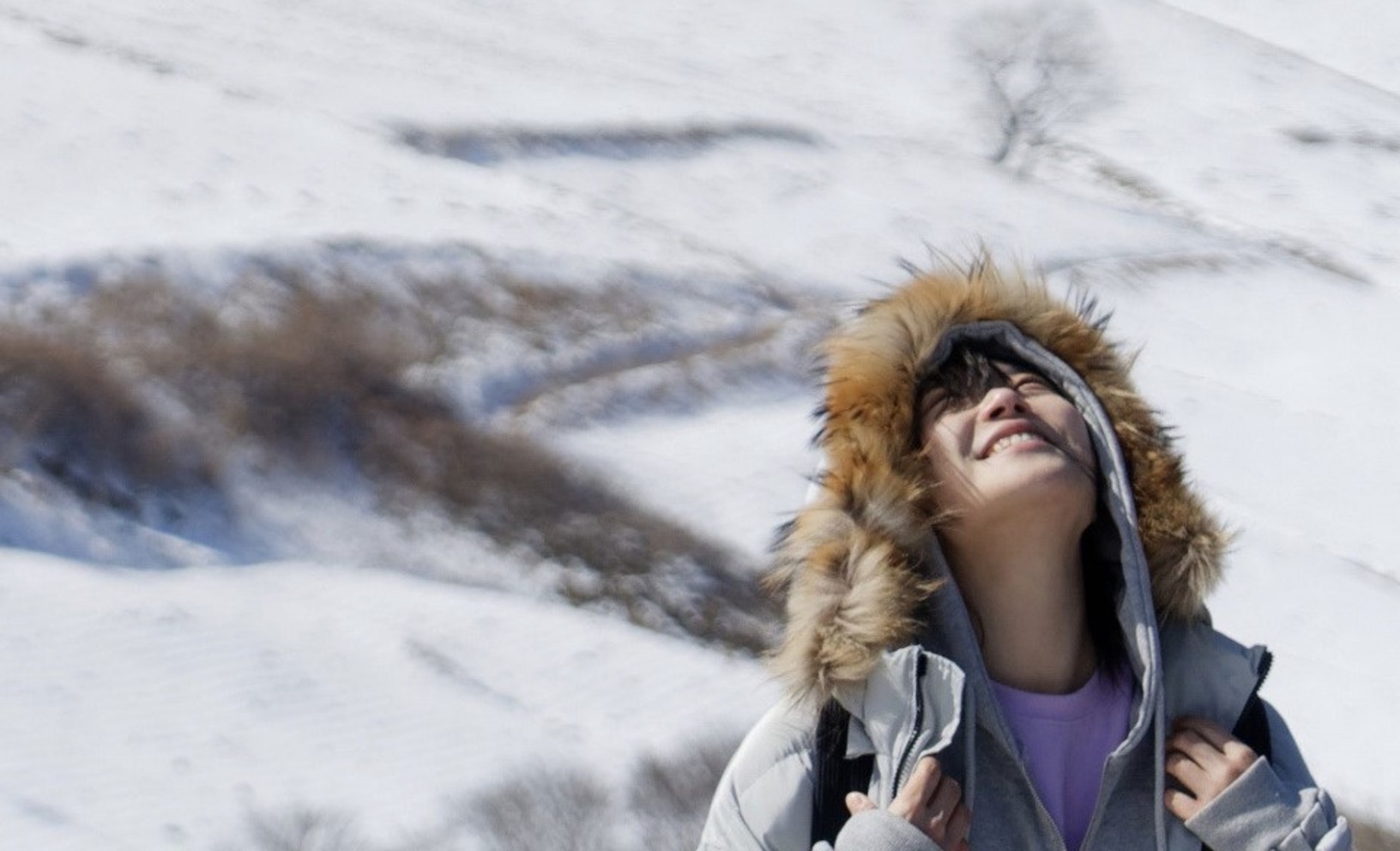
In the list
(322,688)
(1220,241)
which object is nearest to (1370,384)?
(1220,241)

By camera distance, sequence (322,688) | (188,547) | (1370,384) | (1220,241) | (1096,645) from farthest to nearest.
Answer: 1. (1220,241)
2. (1370,384)
3. (188,547)
4. (322,688)
5. (1096,645)

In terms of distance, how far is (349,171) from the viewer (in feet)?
17.3

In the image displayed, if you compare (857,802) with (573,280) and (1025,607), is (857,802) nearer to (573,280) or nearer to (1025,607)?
A: (1025,607)

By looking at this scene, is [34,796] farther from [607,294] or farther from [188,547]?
[607,294]

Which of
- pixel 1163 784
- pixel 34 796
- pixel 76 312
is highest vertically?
pixel 1163 784

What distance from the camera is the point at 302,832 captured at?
2.74 meters

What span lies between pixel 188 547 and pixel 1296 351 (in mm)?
4002

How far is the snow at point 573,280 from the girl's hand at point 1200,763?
2.19 feet

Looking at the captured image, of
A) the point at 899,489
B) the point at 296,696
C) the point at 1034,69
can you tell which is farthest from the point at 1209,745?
the point at 1034,69

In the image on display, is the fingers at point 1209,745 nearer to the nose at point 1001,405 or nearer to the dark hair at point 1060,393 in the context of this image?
the dark hair at point 1060,393

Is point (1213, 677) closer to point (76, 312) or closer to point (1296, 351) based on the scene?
point (76, 312)

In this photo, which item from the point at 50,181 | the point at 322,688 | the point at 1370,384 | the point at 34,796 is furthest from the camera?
the point at 1370,384

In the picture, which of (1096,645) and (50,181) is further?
(50,181)

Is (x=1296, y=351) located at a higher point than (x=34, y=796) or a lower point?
higher
